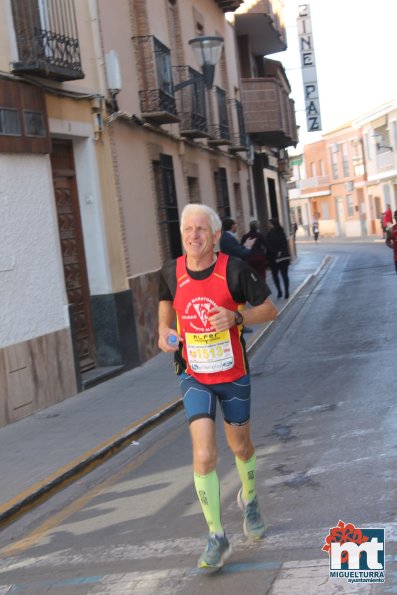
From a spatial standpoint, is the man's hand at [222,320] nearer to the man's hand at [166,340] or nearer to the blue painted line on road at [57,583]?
the man's hand at [166,340]

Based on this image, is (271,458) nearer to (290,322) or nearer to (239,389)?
(239,389)

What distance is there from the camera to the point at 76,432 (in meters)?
9.53

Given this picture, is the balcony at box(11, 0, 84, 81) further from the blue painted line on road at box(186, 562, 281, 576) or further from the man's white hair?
the blue painted line on road at box(186, 562, 281, 576)

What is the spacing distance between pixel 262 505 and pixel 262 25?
25.5 meters

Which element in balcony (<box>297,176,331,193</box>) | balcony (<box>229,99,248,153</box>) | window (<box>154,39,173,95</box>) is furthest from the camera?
balcony (<box>297,176,331,193</box>)

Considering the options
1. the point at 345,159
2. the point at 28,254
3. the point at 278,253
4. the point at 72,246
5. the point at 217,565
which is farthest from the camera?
the point at 345,159

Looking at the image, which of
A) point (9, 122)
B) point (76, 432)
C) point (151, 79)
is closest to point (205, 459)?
point (76, 432)

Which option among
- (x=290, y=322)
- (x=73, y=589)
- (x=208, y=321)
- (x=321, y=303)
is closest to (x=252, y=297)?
(x=208, y=321)

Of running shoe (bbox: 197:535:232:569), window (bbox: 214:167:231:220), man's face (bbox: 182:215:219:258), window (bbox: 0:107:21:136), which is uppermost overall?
window (bbox: 0:107:21:136)

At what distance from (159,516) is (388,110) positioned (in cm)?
5715

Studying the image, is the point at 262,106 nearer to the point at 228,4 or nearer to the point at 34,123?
the point at 228,4

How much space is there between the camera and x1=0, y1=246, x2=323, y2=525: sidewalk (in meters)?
7.63

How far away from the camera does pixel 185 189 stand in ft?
63.6

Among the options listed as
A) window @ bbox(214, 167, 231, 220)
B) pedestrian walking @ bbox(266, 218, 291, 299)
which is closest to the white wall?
pedestrian walking @ bbox(266, 218, 291, 299)
